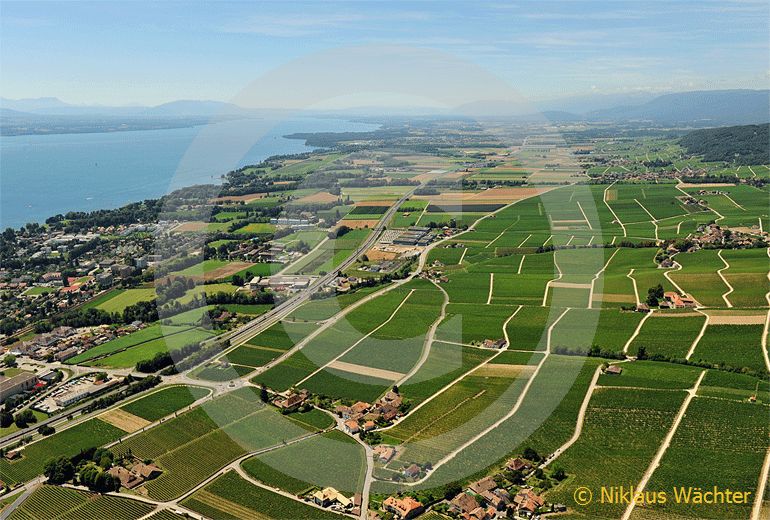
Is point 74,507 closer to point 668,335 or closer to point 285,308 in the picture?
point 285,308

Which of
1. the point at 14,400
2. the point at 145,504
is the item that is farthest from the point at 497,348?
the point at 14,400

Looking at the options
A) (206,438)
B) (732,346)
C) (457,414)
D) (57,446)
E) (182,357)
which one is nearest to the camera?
(57,446)

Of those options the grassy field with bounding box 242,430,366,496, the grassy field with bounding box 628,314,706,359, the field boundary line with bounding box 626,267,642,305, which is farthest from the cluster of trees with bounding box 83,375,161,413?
the field boundary line with bounding box 626,267,642,305

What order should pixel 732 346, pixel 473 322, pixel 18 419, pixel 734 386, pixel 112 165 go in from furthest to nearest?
pixel 112 165
pixel 473 322
pixel 732 346
pixel 18 419
pixel 734 386

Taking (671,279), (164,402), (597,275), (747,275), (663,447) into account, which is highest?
(747,275)

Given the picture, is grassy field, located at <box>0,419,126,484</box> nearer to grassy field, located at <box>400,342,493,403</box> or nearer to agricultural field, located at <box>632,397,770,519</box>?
grassy field, located at <box>400,342,493,403</box>

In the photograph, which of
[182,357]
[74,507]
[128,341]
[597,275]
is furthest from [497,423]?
[128,341]
